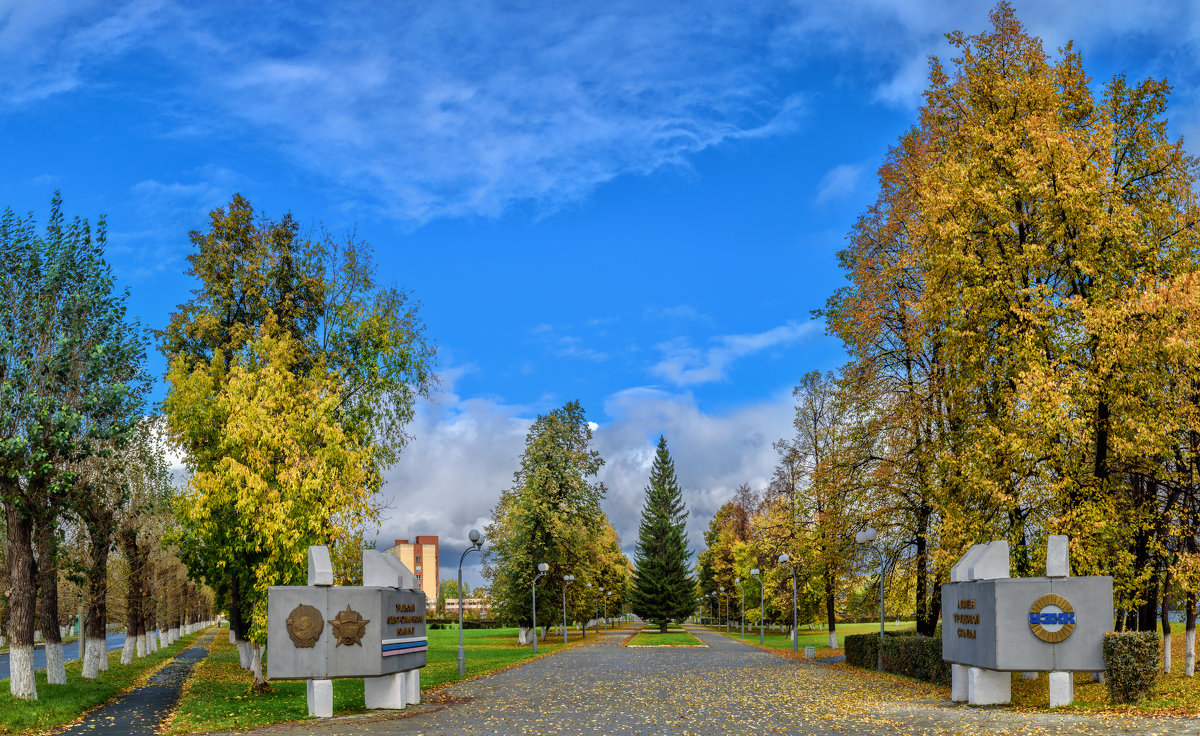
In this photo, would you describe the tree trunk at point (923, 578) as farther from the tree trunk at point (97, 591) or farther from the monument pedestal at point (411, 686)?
the tree trunk at point (97, 591)

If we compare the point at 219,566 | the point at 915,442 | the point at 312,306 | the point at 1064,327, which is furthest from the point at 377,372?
the point at 1064,327

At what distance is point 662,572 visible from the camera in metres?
76.6

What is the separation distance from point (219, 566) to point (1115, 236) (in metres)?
22.7

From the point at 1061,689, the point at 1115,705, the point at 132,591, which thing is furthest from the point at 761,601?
the point at 1115,705

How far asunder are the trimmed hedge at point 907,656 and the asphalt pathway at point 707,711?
0.86 metres

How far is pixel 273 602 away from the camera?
1756 cm

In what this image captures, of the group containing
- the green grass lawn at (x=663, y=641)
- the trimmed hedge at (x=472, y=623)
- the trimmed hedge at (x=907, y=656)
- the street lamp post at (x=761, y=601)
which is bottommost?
the trimmed hedge at (x=472, y=623)

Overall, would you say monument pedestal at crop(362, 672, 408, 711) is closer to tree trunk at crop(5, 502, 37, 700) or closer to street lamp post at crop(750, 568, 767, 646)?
tree trunk at crop(5, 502, 37, 700)

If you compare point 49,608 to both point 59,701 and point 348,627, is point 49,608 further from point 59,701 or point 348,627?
point 348,627

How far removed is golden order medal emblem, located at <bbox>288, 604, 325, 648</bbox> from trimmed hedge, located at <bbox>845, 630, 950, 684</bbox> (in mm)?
14664

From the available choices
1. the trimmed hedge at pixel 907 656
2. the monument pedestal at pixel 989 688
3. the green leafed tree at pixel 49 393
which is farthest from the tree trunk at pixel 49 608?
the trimmed hedge at pixel 907 656

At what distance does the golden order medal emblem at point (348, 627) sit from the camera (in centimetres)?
1772

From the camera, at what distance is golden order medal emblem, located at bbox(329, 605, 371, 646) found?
17719 millimetres

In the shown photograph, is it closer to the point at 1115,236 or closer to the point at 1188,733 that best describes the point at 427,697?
the point at 1188,733
